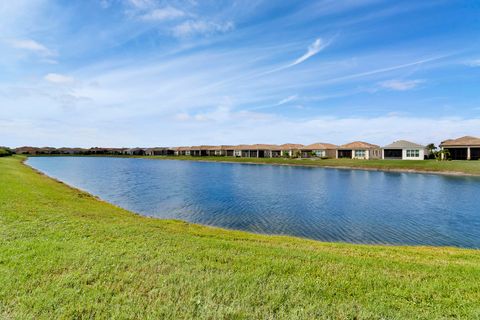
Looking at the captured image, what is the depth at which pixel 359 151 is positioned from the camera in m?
85.4

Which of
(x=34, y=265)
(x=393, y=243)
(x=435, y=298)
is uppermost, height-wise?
(x=34, y=265)

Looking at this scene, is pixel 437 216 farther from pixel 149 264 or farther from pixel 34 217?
pixel 34 217

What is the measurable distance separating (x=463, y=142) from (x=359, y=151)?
25.3 metres

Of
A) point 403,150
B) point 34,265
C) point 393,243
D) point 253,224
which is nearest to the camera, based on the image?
point 34,265

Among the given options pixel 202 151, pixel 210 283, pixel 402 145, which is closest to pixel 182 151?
pixel 202 151

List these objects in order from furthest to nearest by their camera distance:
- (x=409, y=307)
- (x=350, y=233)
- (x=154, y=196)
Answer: (x=154, y=196), (x=350, y=233), (x=409, y=307)

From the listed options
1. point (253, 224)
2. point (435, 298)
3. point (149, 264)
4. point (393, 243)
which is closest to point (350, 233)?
point (393, 243)

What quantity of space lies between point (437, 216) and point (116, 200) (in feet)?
83.5

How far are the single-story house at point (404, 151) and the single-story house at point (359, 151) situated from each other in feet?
12.6

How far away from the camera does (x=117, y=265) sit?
6121mm

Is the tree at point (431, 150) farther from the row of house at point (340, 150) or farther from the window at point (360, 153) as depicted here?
the window at point (360, 153)

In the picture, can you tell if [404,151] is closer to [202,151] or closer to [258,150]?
[258,150]

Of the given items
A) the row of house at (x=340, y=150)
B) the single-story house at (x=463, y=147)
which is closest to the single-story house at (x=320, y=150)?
the row of house at (x=340, y=150)

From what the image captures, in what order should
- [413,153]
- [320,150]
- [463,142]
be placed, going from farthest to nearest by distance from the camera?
[320,150] → [413,153] → [463,142]
